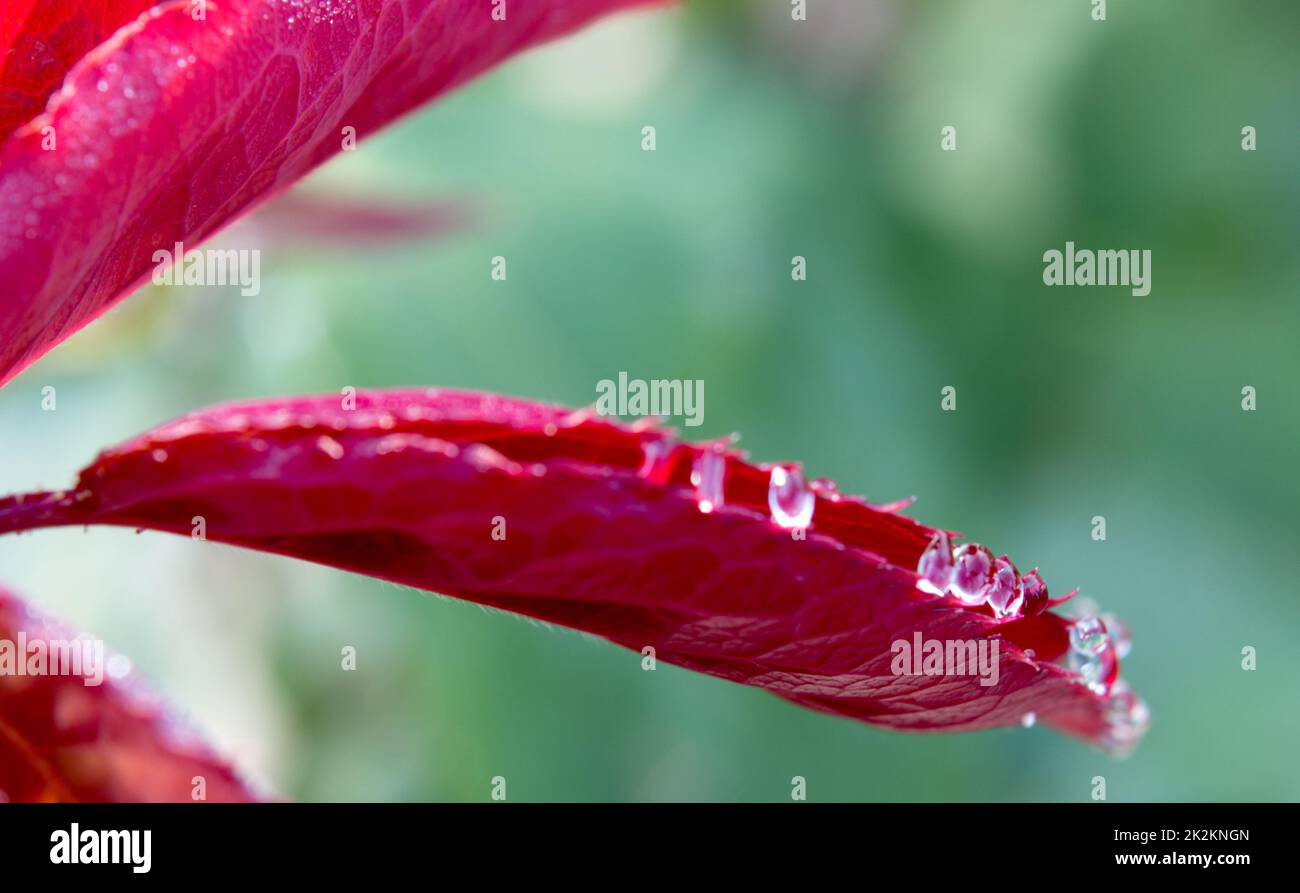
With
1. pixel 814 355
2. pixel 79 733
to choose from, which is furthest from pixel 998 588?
pixel 814 355

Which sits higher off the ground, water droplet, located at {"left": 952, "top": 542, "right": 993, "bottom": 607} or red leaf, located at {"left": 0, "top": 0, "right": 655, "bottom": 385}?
red leaf, located at {"left": 0, "top": 0, "right": 655, "bottom": 385}

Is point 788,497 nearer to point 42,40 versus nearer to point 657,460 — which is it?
point 657,460

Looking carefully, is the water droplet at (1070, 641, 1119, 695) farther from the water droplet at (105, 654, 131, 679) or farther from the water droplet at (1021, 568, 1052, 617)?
the water droplet at (105, 654, 131, 679)

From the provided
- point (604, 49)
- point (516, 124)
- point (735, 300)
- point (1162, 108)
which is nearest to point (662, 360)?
point (735, 300)

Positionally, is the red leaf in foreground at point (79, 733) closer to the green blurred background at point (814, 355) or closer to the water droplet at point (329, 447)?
the water droplet at point (329, 447)

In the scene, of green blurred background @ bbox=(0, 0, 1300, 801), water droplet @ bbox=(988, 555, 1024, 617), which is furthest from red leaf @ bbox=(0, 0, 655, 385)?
green blurred background @ bbox=(0, 0, 1300, 801)

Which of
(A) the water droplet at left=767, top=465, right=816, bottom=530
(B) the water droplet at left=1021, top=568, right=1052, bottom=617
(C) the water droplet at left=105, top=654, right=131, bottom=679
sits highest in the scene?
(A) the water droplet at left=767, top=465, right=816, bottom=530

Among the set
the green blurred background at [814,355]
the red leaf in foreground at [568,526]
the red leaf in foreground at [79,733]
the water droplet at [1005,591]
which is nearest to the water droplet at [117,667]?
the red leaf in foreground at [79,733]
